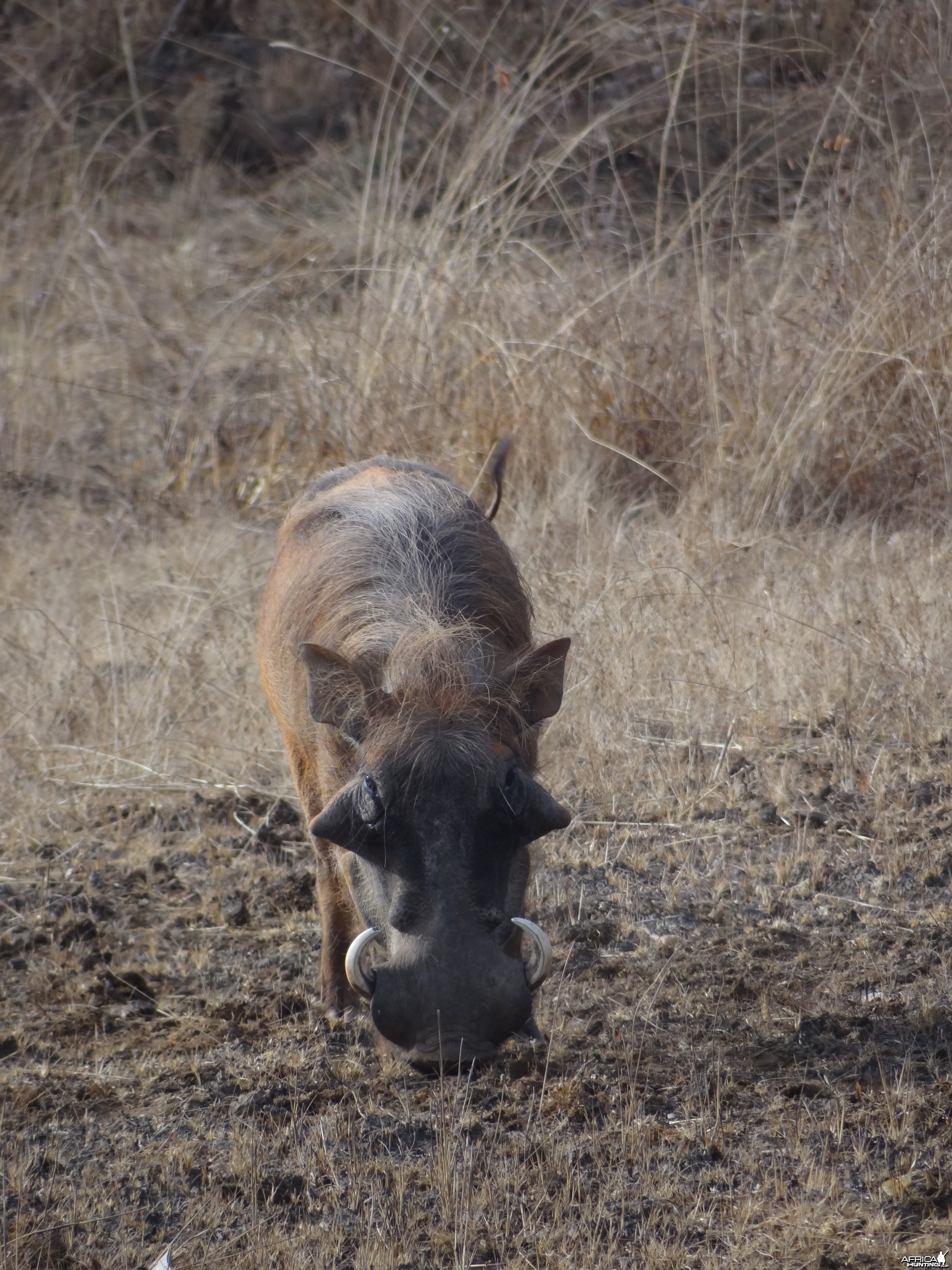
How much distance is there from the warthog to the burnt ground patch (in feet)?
0.93

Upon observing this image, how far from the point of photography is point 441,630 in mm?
2537

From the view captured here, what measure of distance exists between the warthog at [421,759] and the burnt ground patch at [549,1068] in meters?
0.28

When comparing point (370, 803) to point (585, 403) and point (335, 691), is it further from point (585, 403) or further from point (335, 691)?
point (585, 403)

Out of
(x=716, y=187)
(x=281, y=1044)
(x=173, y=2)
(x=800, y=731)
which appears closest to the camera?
(x=281, y=1044)

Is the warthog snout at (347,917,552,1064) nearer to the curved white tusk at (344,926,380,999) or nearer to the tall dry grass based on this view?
the curved white tusk at (344,926,380,999)

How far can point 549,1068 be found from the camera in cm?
281

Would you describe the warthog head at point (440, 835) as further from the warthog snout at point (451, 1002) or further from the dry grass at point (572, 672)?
the dry grass at point (572, 672)

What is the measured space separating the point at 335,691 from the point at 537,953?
609 millimetres

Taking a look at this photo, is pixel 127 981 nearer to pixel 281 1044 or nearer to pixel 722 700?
pixel 281 1044

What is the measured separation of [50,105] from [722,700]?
504cm

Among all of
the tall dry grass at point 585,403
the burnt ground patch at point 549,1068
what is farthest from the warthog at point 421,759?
the tall dry grass at point 585,403

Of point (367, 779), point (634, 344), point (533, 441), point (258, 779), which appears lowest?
point (258, 779)

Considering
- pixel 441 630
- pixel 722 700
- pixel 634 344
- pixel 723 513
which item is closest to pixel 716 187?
pixel 634 344

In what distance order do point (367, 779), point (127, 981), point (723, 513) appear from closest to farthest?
point (367, 779) → point (127, 981) → point (723, 513)
